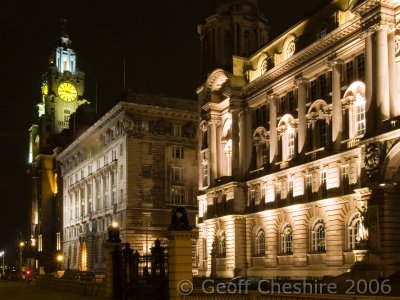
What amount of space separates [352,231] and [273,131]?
639 inches

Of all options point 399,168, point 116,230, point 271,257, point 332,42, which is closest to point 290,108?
point 332,42

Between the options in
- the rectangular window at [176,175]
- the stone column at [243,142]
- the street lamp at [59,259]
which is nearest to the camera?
the stone column at [243,142]

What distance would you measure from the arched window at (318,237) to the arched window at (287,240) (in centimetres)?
384

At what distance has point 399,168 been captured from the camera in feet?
143

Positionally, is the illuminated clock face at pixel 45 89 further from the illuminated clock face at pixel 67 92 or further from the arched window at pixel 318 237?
the arched window at pixel 318 237

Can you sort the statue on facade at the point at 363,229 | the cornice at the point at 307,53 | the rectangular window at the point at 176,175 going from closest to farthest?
the statue on facade at the point at 363,229 < the cornice at the point at 307,53 < the rectangular window at the point at 176,175

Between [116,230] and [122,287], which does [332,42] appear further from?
[122,287]

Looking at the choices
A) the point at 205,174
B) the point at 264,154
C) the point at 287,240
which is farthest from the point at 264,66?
the point at 287,240

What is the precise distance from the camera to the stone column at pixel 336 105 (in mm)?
51906

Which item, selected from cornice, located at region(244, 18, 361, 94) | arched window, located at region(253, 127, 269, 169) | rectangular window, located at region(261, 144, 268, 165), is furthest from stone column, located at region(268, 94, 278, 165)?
cornice, located at region(244, 18, 361, 94)

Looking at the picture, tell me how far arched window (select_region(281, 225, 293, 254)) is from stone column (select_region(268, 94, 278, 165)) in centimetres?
700

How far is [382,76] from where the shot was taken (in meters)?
45.6

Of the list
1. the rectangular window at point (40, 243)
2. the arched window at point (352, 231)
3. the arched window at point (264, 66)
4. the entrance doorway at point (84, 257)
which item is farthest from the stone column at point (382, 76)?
the rectangular window at point (40, 243)

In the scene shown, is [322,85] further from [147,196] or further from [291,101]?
[147,196]
